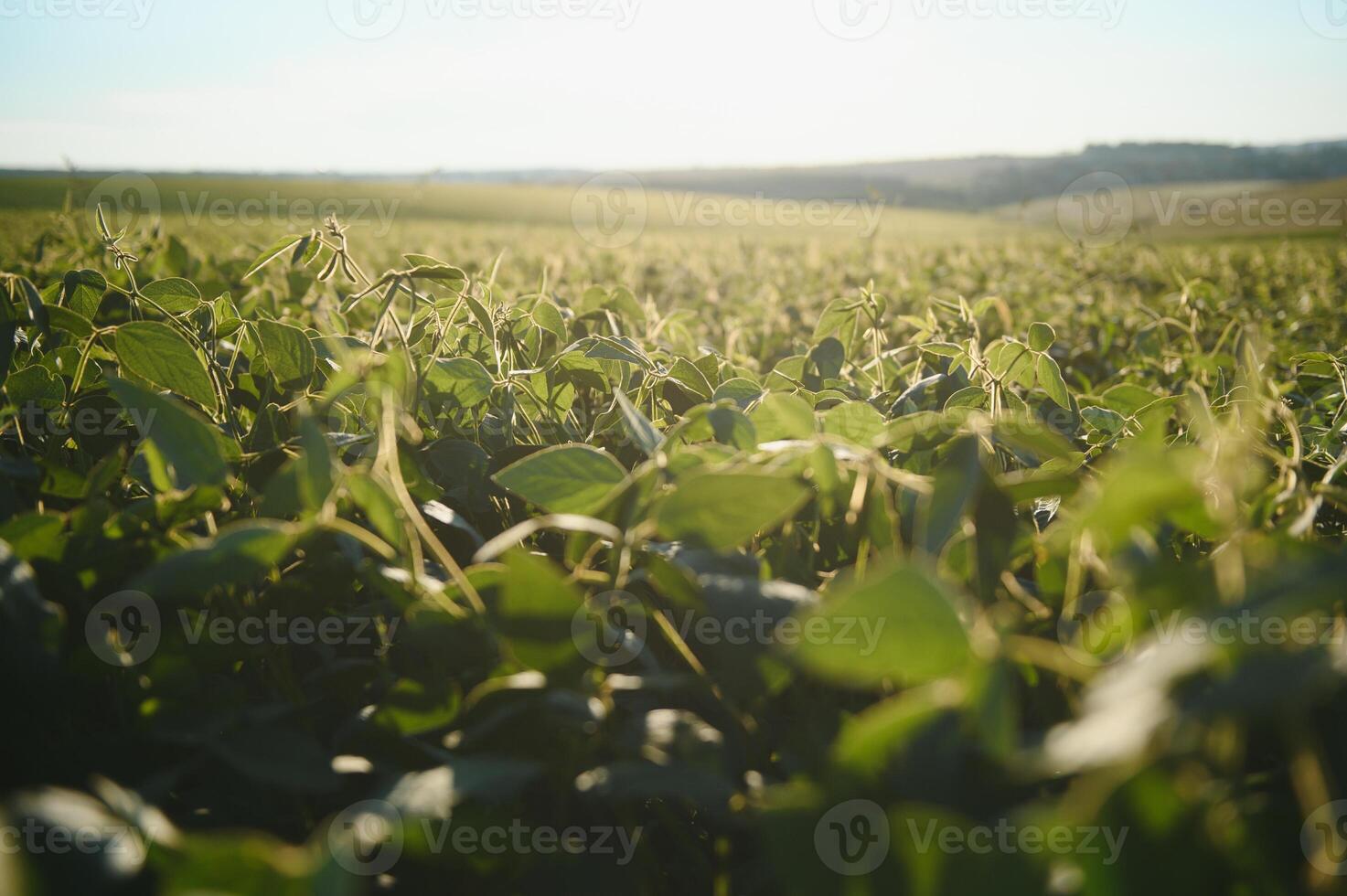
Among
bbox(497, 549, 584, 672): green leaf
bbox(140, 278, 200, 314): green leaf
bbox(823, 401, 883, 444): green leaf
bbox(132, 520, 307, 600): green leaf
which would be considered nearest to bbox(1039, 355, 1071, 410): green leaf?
bbox(823, 401, 883, 444): green leaf

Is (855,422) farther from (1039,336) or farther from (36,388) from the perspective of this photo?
(36,388)

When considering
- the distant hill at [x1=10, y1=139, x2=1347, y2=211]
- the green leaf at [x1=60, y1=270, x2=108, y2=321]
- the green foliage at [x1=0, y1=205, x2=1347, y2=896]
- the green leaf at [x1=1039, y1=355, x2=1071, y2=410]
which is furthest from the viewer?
the distant hill at [x1=10, y1=139, x2=1347, y2=211]

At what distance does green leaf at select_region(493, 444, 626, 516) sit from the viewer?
1.79 feet

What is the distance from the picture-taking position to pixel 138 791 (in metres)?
0.46

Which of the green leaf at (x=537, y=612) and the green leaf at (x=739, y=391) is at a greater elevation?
the green leaf at (x=739, y=391)

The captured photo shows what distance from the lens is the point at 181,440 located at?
546 millimetres

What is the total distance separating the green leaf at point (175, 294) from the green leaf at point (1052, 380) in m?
0.96

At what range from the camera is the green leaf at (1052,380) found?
0.82 metres

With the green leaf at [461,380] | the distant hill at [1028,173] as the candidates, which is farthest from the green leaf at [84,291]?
the distant hill at [1028,173]

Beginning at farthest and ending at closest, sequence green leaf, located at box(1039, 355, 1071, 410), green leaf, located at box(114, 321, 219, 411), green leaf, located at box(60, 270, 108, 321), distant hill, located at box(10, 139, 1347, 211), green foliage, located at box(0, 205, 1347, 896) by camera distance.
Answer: distant hill, located at box(10, 139, 1347, 211) < green leaf, located at box(60, 270, 108, 321) < green leaf, located at box(1039, 355, 1071, 410) < green leaf, located at box(114, 321, 219, 411) < green foliage, located at box(0, 205, 1347, 896)

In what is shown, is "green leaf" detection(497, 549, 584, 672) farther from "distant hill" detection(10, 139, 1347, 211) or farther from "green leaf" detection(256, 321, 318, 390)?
"distant hill" detection(10, 139, 1347, 211)

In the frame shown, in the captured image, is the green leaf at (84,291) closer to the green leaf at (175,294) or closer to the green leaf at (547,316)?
the green leaf at (175,294)

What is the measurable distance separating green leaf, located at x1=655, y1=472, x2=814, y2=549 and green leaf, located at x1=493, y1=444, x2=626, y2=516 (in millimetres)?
77

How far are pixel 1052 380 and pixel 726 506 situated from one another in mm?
515
